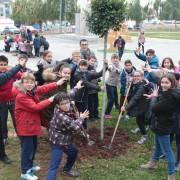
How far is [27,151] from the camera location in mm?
5645

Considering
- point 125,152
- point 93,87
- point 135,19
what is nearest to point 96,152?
point 125,152

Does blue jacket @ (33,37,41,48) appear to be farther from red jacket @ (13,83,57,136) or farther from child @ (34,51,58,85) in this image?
red jacket @ (13,83,57,136)

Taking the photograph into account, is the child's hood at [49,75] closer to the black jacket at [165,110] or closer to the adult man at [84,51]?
the black jacket at [165,110]

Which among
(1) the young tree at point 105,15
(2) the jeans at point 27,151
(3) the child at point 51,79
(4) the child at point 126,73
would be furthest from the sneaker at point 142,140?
(2) the jeans at point 27,151

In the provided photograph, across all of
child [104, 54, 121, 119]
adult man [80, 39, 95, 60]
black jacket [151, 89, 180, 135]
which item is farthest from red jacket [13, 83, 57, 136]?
child [104, 54, 121, 119]

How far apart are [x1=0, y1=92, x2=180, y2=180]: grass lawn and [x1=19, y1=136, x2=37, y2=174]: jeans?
11.6 inches

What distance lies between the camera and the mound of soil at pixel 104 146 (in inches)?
267

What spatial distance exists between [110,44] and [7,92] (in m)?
20.4

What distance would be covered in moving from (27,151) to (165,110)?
79.3 inches

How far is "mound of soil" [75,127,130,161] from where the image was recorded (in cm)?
677

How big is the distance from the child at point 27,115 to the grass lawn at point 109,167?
1.28ft

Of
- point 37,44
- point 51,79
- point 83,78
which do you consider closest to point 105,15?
point 83,78

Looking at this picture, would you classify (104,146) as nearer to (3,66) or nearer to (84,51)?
(3,66)

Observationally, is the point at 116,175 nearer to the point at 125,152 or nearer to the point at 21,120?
the point at 125,152
